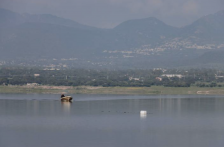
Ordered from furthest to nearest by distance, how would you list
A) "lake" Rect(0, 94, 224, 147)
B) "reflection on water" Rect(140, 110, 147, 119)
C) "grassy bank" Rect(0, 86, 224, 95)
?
"grassy bank" Rect(0, 86, 224, 95) < "reflection on water" Rect(140, 110, 147, 119) < "lake" Rect(0, 94, 224, 147)

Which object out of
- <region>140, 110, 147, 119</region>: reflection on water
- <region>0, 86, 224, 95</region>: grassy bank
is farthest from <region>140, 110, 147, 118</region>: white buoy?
<region>0, 86, 224, 95</region>: grassy bank

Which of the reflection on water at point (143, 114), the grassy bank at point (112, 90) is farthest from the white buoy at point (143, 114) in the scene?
the grassy bank at point (112, 90)

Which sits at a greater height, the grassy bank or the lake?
the grassy bank

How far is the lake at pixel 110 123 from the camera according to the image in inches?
1085

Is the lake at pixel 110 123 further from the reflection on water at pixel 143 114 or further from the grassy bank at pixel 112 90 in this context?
the grassy bank at pixel 112 90

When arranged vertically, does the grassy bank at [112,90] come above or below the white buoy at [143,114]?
above

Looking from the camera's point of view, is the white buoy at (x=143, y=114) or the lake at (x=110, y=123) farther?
the white buoy at (x=143, y=114)

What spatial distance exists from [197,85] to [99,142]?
42688 millimetres

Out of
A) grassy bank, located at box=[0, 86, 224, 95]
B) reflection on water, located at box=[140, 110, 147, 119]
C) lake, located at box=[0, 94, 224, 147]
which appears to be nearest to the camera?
lake, located at box=[0, 94, 224, 147]

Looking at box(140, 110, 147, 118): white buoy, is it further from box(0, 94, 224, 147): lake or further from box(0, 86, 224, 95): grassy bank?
box(0, 86, 224, 95): grassy bank

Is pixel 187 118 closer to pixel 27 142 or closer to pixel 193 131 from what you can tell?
pixel 193 131

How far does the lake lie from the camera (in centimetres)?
2755

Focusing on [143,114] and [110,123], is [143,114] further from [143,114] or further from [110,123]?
[110,123]

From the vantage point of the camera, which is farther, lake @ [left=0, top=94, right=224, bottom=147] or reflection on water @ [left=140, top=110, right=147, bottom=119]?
reflection on water @ [left=140, top=110, right=147, bottom=119]
